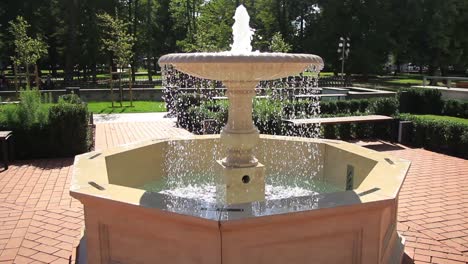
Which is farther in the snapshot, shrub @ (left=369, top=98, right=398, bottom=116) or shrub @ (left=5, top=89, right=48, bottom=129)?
shrub @ (left=369, top=98, right=398, bottom=116)

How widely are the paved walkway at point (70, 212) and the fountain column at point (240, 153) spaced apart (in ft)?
6.08

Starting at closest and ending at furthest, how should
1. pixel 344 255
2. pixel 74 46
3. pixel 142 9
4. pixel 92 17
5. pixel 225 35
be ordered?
1. pixel 344 255
2. pixel 74 46
3. pixel 225 35
4. pixel 92 17
5. pixel 142 9

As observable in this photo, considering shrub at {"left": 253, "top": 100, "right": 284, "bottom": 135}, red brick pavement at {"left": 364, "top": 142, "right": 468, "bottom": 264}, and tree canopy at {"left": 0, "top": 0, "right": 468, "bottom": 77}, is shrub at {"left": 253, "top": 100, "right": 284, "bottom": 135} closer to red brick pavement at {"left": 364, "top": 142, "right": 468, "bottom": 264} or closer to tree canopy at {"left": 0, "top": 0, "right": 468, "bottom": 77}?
red brick pavement at {"left": 364, "top": 142, "right": 468, "bottom": 264}

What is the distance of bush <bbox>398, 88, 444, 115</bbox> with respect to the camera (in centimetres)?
1484

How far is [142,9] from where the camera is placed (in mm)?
41375

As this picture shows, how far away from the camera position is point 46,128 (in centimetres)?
951

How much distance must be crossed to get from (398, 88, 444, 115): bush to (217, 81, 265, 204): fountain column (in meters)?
11.5

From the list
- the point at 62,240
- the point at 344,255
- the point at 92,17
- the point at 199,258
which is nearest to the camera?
the point at 199,258

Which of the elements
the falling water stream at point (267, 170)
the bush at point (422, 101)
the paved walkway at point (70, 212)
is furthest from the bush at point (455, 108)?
the falling water stream at point (267, 170)

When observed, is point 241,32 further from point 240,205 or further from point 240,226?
point 240,226

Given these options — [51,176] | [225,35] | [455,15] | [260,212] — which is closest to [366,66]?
[455,15]

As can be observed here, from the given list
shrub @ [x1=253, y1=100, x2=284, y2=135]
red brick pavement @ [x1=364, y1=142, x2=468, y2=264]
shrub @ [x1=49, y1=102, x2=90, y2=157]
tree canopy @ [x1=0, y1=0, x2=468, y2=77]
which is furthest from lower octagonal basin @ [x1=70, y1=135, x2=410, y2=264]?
tree canopy @ [x1=0, y1=0, x2=468, y2=77]

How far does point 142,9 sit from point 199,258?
4150 cm

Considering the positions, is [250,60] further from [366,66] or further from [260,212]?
[366,66]
